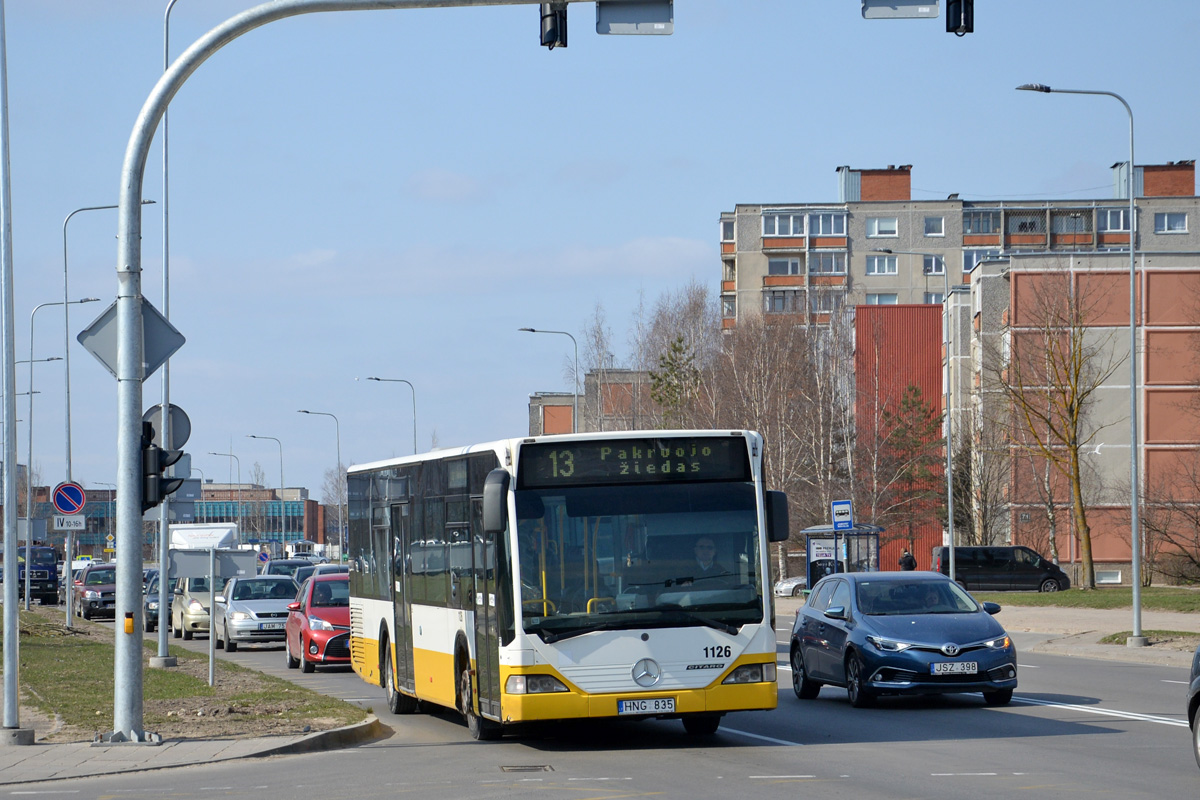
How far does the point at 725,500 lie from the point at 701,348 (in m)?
61.7

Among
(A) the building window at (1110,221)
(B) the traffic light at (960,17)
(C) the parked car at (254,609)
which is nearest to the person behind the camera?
(B) the traffic light at (960,17)

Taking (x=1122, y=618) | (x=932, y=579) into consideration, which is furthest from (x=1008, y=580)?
(x=932, y=579)

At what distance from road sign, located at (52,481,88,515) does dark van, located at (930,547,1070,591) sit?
34.4 m

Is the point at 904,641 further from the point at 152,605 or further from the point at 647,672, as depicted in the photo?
the point at 152,605

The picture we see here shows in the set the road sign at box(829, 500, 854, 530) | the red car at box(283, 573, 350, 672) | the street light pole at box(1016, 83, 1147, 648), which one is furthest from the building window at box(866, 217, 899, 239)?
the red car at box(283, 573, 350, 672)

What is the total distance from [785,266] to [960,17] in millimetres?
99681

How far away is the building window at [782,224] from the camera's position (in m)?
110

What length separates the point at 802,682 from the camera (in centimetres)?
1948

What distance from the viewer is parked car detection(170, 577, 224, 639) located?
38.7 metres

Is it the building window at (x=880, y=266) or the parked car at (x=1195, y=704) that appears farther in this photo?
the building window at (x=880, y=266)

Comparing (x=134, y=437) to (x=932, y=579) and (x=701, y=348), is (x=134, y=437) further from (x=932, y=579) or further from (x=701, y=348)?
(x=701, y=348)

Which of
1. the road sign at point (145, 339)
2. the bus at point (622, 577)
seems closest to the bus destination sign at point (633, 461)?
the bus at point (622, 577)

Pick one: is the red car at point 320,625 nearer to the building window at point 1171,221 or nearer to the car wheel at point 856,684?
the car wheel at point 856,684

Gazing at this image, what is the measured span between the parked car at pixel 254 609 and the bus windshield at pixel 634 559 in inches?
844
